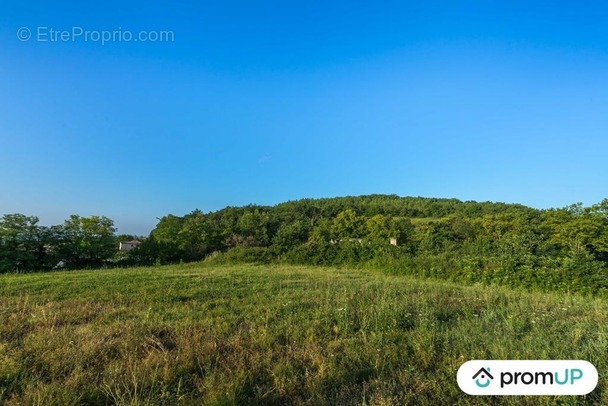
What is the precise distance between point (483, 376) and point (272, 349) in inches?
88.7

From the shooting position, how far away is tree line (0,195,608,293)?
12.8 meters

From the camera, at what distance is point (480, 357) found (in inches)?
143

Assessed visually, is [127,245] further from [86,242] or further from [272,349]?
[272,349]

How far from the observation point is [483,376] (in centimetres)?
299

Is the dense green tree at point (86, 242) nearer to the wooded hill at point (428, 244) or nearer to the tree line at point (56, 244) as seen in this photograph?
the tree line at point (56, 244)

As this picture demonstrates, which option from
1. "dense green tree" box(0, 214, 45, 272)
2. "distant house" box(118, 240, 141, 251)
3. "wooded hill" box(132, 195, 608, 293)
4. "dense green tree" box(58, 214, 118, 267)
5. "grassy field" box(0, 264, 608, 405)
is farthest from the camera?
"distant house" box(118, 240, 141, 251)

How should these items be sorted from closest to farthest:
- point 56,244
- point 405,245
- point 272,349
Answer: point 272,349 → point 56,244 → point 405,245

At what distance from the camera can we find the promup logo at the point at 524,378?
2.93m

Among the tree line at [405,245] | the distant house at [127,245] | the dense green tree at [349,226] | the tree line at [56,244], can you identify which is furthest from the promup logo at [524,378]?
the dense green tree at [349,226]

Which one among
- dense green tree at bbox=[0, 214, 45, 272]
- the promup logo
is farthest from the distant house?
the promup logo

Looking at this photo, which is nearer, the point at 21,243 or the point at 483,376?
the point at 483,376

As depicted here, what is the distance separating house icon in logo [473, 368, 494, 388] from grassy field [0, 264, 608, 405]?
0.45 ft

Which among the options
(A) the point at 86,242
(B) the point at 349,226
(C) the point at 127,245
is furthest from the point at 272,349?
(B) the point at 349,226

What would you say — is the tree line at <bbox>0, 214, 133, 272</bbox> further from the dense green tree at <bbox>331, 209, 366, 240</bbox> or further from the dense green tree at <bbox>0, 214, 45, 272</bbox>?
the dense green tree at <bbox>331, 209, 366, 240</bbox>
